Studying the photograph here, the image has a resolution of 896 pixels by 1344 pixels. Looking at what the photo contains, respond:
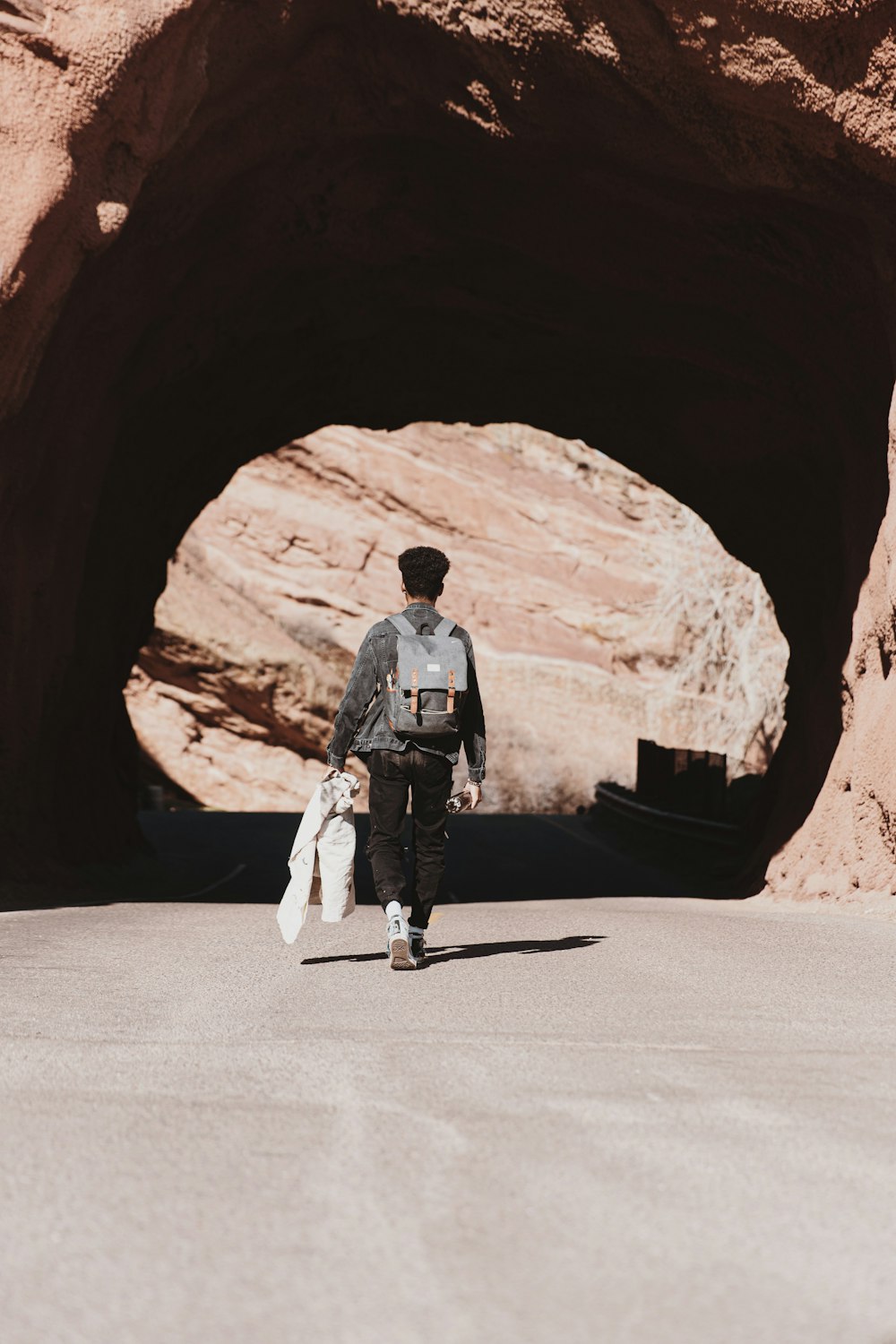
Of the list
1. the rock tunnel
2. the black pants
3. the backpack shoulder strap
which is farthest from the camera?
the rock tunnel

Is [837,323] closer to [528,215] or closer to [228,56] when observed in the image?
[528,215]

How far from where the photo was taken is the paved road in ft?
8.49

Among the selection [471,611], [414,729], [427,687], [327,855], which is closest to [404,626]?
[427,687]

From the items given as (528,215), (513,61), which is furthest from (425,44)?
(528,215)

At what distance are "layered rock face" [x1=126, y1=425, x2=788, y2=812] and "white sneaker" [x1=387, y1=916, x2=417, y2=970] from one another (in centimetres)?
2584

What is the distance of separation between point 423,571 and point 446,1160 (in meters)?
4.32

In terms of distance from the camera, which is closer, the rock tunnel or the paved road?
the paved road

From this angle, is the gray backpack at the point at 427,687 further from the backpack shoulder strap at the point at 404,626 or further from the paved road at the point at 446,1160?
the paved road at the point at 446,1160

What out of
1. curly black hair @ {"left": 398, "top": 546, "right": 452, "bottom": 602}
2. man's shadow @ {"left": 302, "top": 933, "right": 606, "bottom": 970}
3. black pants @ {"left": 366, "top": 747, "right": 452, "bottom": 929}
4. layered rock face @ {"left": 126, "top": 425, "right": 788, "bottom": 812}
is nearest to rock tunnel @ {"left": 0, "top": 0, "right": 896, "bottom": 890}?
man's shadow @ {"left": 302, "top": 933, "right": 606, "bottom": 970}

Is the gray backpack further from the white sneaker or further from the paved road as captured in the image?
the paved road

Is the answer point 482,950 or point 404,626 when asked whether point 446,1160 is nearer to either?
point 404,626

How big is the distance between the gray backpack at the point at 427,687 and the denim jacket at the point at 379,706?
96 millimetres

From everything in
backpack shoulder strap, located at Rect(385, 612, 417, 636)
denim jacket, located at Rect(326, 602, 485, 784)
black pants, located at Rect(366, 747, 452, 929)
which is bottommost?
black pants, located at Rect(366, 747, 452, 929)

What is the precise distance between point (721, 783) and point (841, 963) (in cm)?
1265
